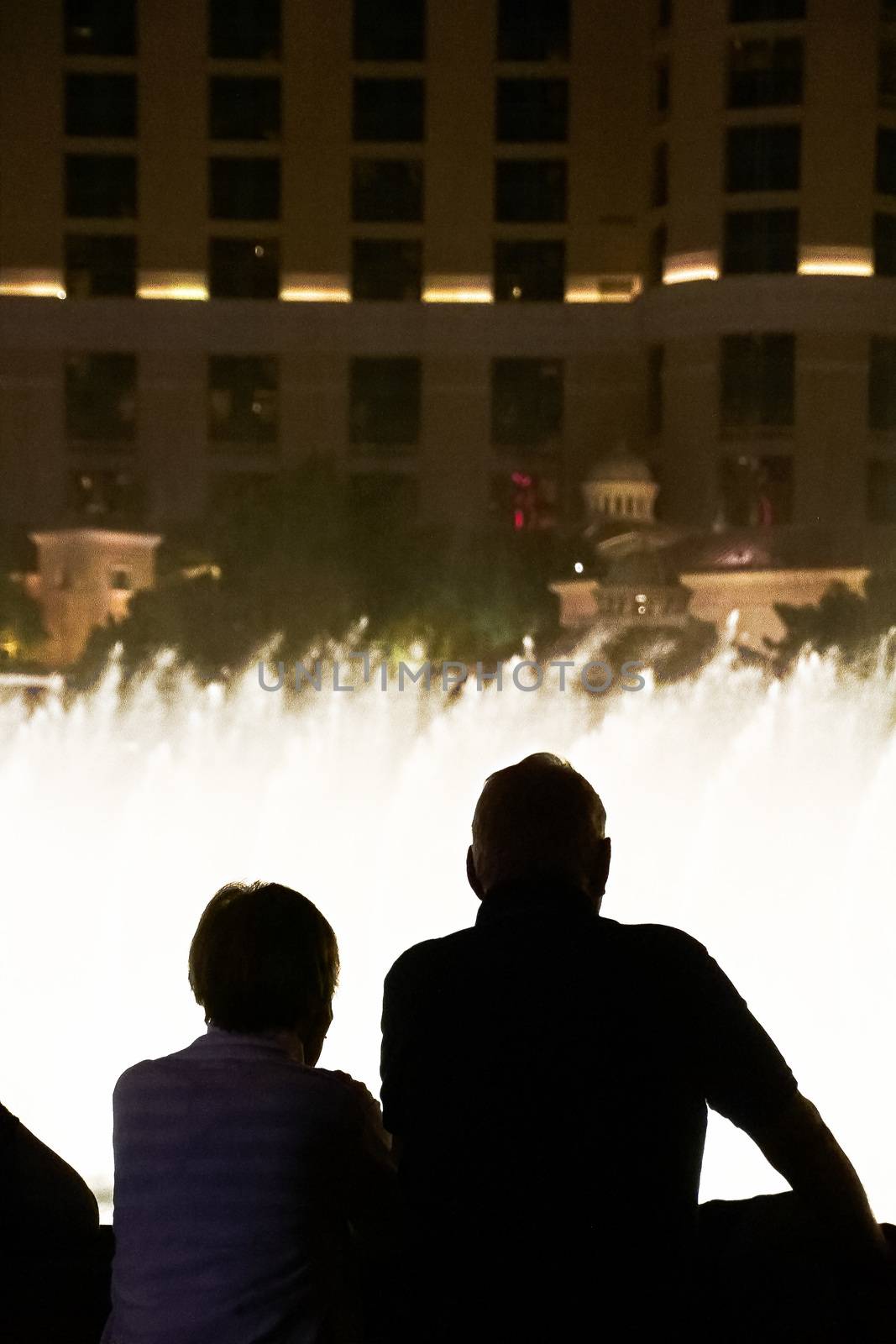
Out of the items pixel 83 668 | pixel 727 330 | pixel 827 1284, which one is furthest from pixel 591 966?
pixel 727 330

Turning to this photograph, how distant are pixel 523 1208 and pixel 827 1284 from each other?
0.45m

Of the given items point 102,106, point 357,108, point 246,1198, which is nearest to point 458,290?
point 357,108

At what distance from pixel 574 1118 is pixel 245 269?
48569 millimetres

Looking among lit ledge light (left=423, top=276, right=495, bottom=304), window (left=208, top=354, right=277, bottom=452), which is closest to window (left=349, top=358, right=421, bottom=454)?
lit ledge light (left=423, top=276, right=495, bottom=304)

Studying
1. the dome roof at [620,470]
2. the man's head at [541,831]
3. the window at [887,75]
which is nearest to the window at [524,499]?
the dome roof at [620,470]

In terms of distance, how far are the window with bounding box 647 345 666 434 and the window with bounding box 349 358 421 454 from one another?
5.93 m

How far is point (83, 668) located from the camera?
39438 millimetres

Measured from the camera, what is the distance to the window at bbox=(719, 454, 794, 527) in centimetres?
4534

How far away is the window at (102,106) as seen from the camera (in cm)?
4853

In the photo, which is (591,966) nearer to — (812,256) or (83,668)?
(83,668)

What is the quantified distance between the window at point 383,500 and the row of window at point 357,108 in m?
9.11

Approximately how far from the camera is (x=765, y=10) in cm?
4616

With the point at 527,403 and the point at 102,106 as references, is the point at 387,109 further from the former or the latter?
the point at 527,403

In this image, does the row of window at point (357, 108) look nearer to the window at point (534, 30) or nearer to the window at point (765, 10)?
the window at point (534, 30)
